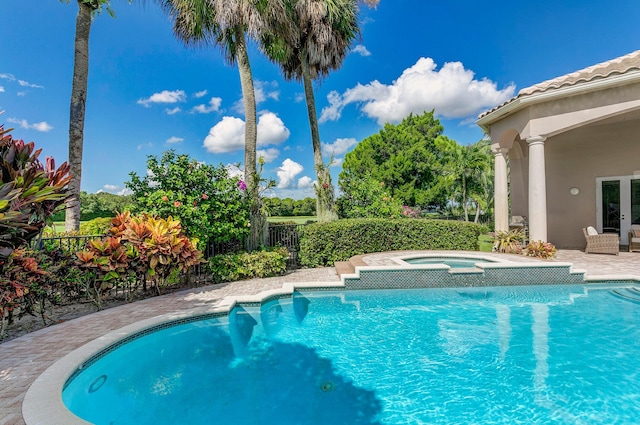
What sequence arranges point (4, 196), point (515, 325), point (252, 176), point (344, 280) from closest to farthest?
1. point (4, 196)
2. point (515, 325)
3. point (344, 280)
4. point (252, 176)

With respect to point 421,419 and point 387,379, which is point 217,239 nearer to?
point 387,379

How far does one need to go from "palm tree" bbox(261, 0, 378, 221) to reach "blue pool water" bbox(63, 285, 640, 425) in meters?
7.63

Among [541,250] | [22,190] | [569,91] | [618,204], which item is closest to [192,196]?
[22,190]

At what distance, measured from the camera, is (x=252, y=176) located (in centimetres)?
1017

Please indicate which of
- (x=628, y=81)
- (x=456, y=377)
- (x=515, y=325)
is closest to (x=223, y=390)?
(x=456, y=377)

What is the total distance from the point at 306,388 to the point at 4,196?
15.4 feet

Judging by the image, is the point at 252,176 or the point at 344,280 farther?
the point at 252,176

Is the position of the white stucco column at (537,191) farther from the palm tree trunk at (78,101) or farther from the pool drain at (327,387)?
the palm tree trunk at (78,101)

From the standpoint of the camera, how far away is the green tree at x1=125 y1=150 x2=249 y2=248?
8.48 meters

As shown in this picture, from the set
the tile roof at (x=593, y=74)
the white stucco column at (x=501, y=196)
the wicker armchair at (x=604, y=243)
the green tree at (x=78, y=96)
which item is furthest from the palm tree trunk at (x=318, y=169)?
the wicker armchair at (x=604, y=243)

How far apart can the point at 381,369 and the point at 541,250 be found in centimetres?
872

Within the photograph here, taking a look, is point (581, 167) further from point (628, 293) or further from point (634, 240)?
point (628, 293)

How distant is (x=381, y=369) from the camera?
4.67 m

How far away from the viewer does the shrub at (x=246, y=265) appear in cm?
922
